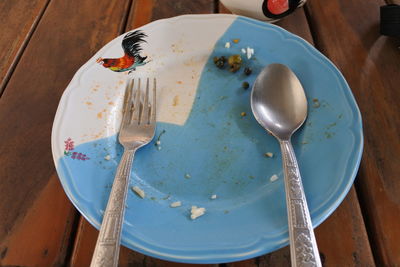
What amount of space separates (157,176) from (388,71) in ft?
1.59

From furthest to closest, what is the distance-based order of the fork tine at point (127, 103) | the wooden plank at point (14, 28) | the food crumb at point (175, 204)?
the wooden plank at point (14, 28)
the fork tine at point (127, 103)
the food crumb at point (175, 204)

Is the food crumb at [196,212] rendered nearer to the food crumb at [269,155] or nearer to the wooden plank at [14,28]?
the food crumb at [269,155]

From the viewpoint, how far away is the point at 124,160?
0.48 metres

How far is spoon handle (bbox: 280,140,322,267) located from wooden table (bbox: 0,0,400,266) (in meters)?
0.06

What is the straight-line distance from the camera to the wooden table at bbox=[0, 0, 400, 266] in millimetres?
419

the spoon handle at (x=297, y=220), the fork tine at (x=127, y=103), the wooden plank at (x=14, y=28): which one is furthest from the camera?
the wooden plank at (x=14, y=28)

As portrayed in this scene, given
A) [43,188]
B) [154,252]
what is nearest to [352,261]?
[154,252]

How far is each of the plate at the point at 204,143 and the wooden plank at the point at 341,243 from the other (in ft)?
0.15

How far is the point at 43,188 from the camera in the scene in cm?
50

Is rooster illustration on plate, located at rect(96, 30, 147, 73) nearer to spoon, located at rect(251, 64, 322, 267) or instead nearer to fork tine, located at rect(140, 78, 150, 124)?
fork tine, located at rect(140, 78, 150, 124)

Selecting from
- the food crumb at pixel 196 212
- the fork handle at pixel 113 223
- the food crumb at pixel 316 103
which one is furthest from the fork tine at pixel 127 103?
the food crumb at pixel 316 103

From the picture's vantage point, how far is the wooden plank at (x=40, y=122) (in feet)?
1.47

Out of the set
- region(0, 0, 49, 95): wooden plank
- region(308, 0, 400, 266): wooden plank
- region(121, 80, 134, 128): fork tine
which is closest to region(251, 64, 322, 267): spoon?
region(308, 0, 400, 266): wooden plank

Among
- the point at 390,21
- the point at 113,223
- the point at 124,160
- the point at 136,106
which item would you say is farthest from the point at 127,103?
the point at 390,21
